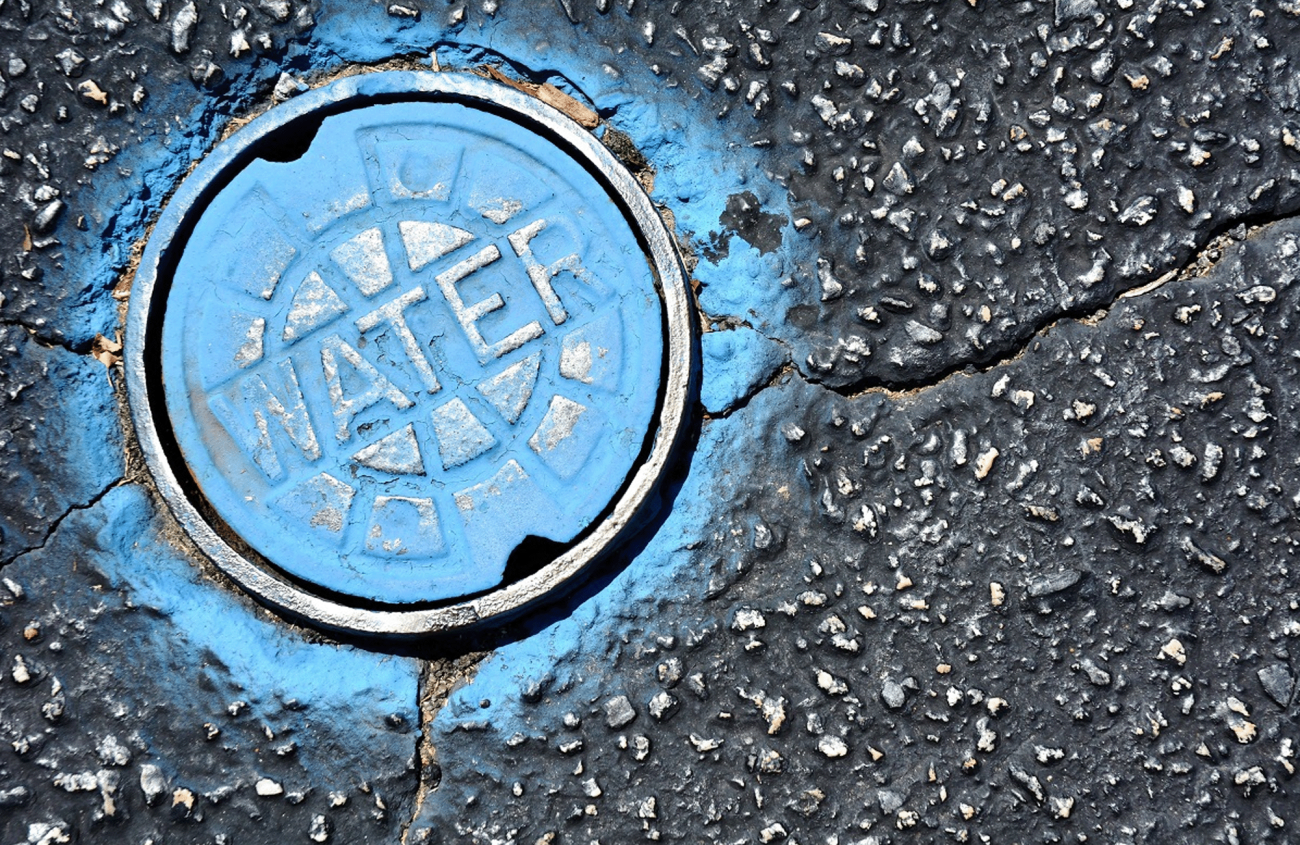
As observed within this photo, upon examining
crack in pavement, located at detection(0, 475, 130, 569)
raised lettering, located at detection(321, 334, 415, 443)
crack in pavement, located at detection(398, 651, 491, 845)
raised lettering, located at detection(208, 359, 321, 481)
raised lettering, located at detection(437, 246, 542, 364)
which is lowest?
crack in pavement, located at detection(398, 651, 491, 845)

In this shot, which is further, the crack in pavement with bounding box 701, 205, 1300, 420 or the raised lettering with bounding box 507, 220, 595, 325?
the crack in pavement with bounding box 701, 205, 1300, 420

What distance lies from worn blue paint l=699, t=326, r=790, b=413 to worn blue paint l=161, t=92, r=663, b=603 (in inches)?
6.8

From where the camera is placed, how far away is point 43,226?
6.57 ft

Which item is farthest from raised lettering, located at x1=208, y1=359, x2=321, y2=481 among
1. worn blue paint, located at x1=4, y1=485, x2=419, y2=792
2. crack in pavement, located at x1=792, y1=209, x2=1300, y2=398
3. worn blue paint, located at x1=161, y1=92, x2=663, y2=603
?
crack in pavement, located at x1=792, y1=209, x2=1300, y2=398

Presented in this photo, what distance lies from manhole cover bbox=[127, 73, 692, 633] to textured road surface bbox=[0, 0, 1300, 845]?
0.15 metres

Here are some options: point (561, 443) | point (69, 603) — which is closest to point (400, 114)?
point (561, 443)

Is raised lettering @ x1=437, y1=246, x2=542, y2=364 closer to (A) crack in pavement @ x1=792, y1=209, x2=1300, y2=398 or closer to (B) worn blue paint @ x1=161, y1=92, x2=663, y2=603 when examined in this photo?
(B) worn blue paint @ x1=161, y1=92, x2=663, y2=603

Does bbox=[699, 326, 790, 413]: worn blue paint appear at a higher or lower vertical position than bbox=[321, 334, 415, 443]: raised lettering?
lower

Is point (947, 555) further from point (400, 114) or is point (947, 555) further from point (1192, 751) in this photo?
point (400, 114)

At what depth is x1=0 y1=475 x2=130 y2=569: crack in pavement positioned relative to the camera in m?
1.94

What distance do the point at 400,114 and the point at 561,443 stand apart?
770 millimetres

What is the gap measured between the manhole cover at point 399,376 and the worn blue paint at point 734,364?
0.42ft

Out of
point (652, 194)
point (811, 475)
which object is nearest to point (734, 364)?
point (811, 475)

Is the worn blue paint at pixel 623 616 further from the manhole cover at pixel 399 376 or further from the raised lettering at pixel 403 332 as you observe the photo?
the raised lettering at pixel 403 332
